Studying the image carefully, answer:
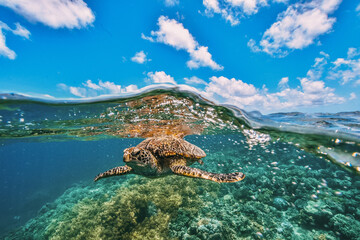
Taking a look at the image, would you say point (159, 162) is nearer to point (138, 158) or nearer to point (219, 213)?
point (138, 158)

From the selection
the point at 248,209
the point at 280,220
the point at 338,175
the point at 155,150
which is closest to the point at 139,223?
the point at 155,150

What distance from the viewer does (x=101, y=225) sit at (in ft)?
26.7

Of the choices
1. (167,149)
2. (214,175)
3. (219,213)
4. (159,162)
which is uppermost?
(167,149)

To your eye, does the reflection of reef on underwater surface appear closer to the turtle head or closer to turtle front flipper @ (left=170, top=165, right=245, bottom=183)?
turtle front flipper @ (left=170, top=165, right=245, bottom=183)

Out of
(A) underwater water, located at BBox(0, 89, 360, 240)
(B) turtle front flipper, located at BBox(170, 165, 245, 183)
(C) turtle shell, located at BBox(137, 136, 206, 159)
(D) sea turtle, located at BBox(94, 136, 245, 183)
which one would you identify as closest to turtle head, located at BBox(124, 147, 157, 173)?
(D) sea turtle, located at BBox(94, 136, 245, 183)

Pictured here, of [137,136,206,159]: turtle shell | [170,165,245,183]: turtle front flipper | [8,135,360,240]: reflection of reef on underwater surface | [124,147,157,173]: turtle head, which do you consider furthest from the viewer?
[8,135,360,240]: reflection of reef on underwater surface

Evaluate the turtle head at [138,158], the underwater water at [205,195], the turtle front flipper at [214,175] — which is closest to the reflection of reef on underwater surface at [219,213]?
the underwater water at [205,195]

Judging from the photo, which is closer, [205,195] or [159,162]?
[159,162]

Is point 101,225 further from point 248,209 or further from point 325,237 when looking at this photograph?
point 325,237

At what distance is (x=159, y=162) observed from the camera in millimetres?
5676

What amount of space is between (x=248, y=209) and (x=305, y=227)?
10.2 ft

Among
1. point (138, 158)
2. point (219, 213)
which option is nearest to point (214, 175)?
point (138, 158)

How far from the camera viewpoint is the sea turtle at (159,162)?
439 centimetres

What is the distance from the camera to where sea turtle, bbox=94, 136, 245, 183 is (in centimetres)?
439
